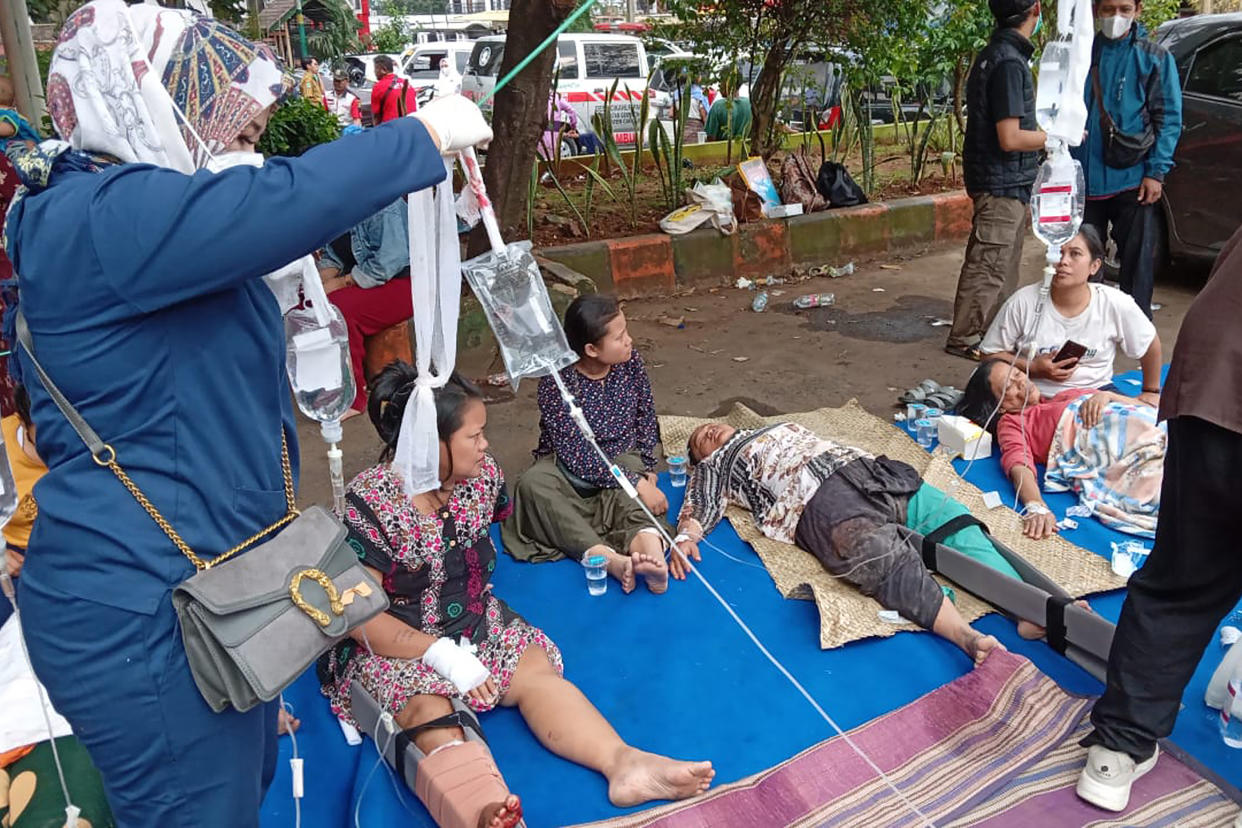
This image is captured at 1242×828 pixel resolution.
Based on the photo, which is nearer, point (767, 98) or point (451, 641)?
point (451, 641)

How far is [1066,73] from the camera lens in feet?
9.77

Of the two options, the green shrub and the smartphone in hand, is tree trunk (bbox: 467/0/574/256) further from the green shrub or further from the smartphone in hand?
the smartphone in hand

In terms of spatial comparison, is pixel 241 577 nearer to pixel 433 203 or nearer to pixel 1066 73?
pixel 433 203

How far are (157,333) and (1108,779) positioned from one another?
2.04m

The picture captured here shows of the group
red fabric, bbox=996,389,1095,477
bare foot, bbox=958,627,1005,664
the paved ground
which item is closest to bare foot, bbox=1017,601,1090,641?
bare foot, bbox=958,627,1005,664

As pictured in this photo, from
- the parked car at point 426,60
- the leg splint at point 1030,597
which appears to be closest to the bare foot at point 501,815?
the leg splint at point 1030,597

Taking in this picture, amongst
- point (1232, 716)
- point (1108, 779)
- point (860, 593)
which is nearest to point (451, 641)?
point (860, 593)

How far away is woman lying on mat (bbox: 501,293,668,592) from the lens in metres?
3.16

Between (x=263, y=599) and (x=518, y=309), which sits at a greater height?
(x=518, y=309)

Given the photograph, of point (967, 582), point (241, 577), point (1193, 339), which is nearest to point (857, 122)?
point (967, 582)

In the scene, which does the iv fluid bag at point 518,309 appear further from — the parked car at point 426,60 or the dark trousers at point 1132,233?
the parked car at point 426,60

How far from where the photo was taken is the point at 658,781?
6.89ft

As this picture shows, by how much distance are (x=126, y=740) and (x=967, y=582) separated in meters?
2.27

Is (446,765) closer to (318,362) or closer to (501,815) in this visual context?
→ (501,815)
